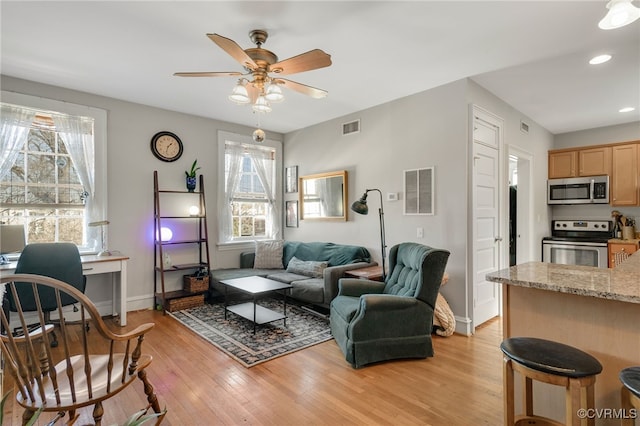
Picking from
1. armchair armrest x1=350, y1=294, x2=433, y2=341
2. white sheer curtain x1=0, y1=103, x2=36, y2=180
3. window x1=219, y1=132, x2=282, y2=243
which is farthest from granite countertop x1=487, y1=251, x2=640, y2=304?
white sheer curtain x1=0, y1=103, x2=36, y2=180

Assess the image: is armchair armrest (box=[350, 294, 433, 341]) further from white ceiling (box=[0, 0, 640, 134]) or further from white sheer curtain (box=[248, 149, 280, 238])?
white sheer curtain (box=[248, 149, 280, 238])

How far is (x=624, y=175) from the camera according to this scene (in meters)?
4.86

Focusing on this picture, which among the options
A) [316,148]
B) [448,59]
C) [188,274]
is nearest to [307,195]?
[316,148]

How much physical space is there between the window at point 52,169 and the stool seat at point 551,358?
445 cm

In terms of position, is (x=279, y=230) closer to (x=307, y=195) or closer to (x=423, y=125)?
(x=307, y=195)

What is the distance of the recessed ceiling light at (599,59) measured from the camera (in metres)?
2.98

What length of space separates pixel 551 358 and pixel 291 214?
15.2 feet

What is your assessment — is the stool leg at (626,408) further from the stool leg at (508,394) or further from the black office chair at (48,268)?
the black office chair at (48,268)

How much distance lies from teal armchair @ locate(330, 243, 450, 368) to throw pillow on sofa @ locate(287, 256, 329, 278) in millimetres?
1379

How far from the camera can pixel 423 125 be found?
3.82 metres

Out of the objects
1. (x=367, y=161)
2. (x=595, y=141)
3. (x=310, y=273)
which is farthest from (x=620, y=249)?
(x=310, y=273)

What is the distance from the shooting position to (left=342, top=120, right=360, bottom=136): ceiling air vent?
460 cm

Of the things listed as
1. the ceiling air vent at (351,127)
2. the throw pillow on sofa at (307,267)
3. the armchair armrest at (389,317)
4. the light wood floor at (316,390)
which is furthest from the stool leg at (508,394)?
the ceiling air vent at (351,127)

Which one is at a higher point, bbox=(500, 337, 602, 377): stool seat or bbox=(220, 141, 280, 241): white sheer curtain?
bbox=(220, 141, 280, 241): white sheer curtain
